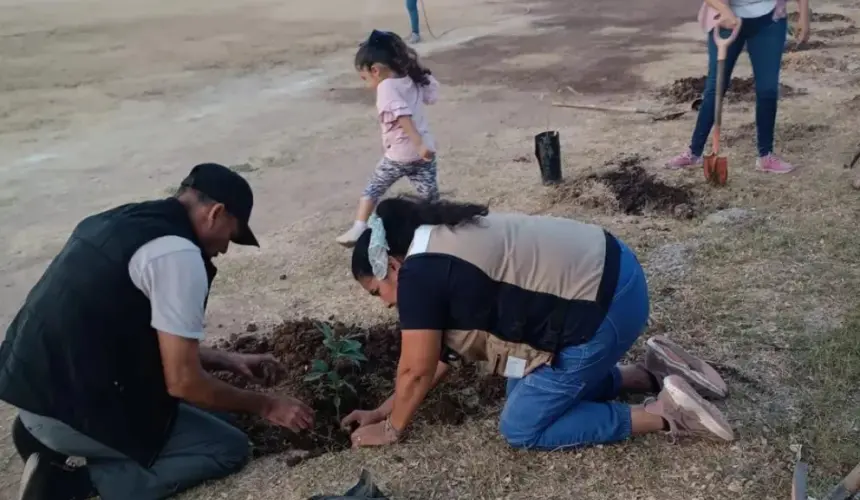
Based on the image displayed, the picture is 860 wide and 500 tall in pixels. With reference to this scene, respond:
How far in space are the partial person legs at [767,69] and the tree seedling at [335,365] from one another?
3.32m

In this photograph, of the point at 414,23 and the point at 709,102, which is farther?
the point at 414,23

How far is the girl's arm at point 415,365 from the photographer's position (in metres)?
2.47

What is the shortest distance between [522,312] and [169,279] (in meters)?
1.07

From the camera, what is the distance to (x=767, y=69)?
5129 millimetres

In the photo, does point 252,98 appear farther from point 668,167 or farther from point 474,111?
point 668,167

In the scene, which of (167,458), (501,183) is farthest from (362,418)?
(501,183)

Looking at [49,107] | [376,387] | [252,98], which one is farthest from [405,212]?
[49,107]

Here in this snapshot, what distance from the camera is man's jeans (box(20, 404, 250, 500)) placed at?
266cm

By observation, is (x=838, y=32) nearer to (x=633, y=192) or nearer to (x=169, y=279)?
(x=633, y=192)

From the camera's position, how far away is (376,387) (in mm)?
3361

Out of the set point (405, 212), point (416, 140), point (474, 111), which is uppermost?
point (405, 212)

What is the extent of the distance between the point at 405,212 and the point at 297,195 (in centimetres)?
385

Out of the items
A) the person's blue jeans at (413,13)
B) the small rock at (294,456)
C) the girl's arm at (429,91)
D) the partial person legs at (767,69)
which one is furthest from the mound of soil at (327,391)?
the person's blue jeans at (413,13)

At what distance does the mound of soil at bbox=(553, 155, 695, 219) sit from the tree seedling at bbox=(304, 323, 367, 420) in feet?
7.89
